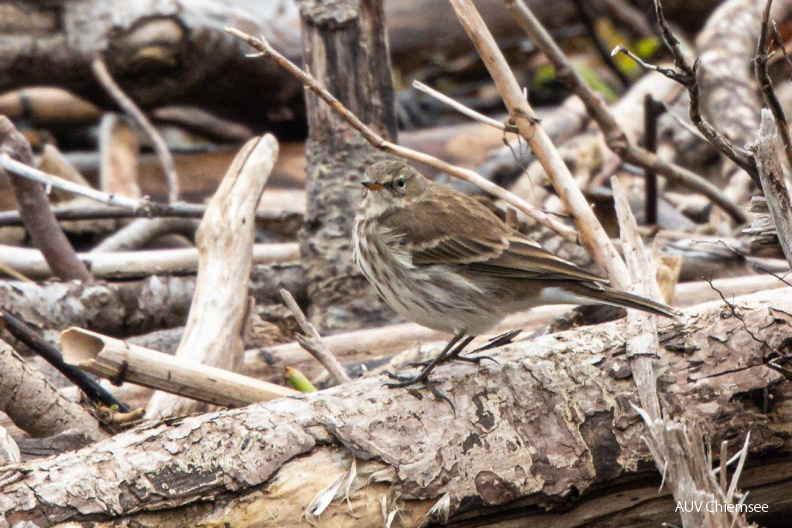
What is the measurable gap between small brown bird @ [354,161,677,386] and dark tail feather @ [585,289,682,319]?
96 millimetres

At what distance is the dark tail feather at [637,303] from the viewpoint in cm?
314

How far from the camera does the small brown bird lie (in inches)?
141

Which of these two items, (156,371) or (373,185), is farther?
(373,185)

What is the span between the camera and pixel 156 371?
3242 millimetres

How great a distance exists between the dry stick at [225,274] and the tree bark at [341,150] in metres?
0.58

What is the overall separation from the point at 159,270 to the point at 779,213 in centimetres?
311

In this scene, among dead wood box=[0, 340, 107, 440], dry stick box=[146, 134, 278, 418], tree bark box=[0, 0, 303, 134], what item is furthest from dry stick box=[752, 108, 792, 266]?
tree bark box=[0, 0, 303, 134]

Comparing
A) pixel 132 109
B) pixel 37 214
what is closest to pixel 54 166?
pixel 132 109

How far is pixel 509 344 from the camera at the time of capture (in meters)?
3.48

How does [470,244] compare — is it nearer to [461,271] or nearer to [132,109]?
[461,271]

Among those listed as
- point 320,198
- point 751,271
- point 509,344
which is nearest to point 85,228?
point 320,198

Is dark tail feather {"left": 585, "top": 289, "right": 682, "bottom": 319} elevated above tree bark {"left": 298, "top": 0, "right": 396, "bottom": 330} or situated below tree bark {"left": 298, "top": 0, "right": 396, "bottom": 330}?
below

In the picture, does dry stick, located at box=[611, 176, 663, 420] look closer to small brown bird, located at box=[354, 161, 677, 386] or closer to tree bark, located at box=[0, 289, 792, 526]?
tree bark, located at box=[0, 289, 792, 526]

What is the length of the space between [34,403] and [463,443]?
1527 mm
